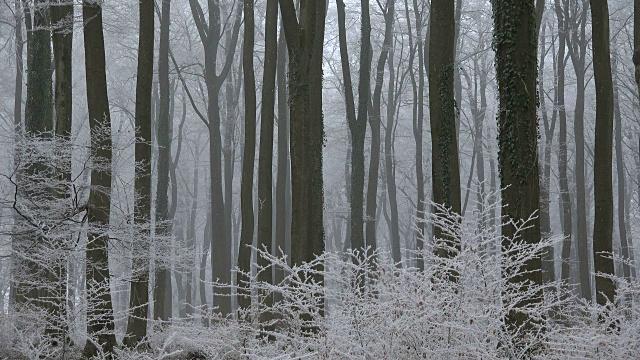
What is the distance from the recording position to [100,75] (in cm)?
1081

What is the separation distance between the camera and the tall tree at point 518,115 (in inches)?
291

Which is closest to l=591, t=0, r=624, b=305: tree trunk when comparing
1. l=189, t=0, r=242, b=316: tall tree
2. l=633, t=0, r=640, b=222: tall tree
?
l=633, t=0, r=640, b=222: tall tree

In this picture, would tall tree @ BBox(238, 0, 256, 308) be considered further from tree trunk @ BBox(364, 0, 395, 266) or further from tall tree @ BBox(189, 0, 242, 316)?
tree trunk @ BBox(364, 0, 395, 266)

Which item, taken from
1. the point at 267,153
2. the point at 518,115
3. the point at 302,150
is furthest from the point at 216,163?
the point at 518,115

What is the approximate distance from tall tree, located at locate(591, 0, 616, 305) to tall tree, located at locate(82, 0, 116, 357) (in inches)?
288

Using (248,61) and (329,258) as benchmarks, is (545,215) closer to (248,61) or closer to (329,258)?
(248,61)

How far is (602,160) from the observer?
11734 millimetres

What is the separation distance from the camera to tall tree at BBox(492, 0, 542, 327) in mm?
7395

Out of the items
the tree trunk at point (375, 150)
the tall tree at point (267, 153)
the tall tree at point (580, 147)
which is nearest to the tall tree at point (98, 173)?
the tall tree at point (267, 153)

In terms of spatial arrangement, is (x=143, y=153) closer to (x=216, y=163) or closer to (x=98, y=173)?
(x=98, y=173)

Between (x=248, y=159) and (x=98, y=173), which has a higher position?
(x=248, y=159)

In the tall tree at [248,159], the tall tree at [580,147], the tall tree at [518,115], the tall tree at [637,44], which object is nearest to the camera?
the tall tree at [518,115]

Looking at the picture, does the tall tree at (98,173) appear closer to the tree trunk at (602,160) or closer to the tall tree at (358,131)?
the tree trunk at (602,160)

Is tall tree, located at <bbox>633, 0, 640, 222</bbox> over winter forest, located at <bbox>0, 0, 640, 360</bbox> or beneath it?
over
